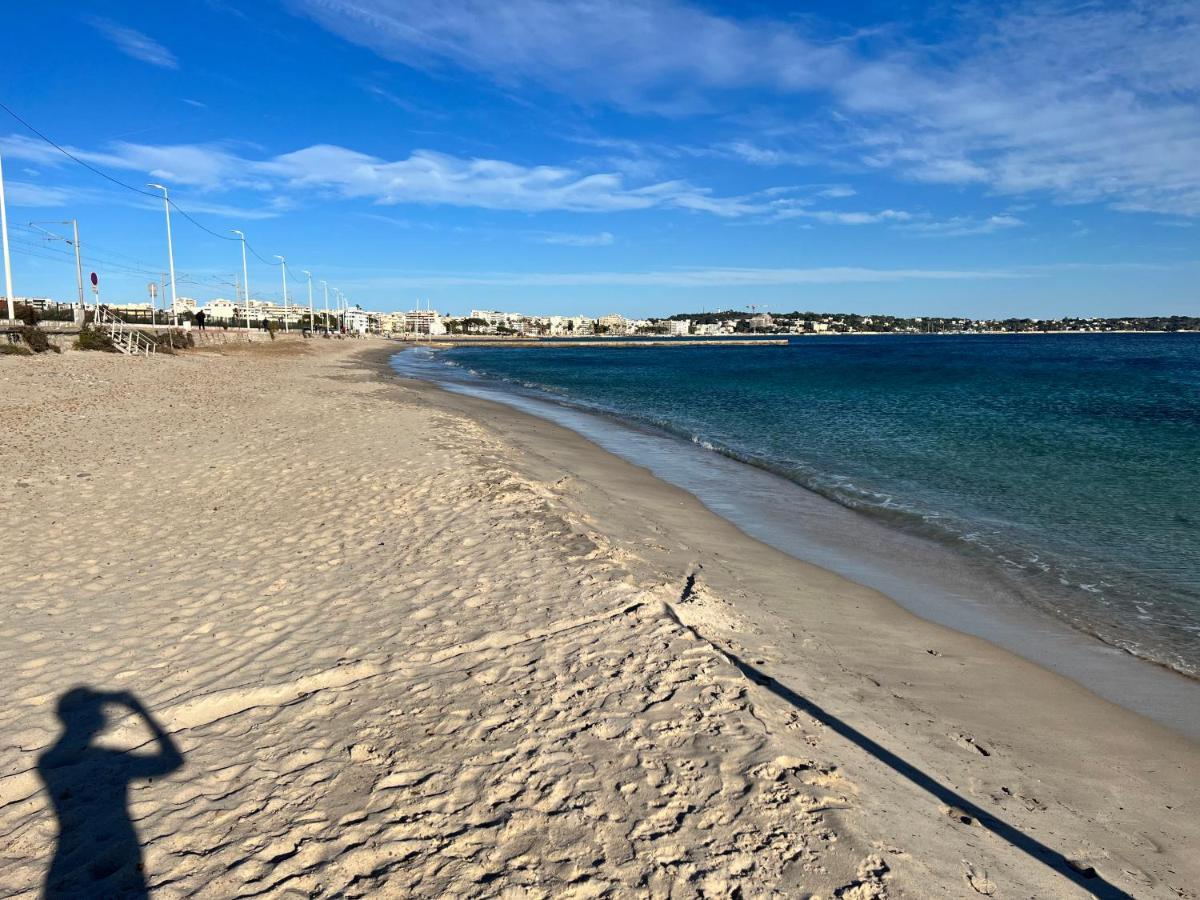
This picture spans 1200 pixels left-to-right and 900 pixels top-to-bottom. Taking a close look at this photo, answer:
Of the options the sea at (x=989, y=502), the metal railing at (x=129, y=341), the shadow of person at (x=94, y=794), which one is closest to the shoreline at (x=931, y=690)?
the sea at (x=989, y=502)

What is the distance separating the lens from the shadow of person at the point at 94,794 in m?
2.96

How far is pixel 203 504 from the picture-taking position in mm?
8898

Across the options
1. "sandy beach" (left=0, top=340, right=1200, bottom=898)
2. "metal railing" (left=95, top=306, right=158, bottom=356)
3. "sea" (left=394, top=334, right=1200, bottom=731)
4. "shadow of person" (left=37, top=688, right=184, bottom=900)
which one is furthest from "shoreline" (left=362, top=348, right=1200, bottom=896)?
"metal railing" (left=95, top=306, right=158, bottom=356)

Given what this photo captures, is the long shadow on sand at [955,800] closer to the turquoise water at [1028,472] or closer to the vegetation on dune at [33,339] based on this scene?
the turquoise water at [1028,472]

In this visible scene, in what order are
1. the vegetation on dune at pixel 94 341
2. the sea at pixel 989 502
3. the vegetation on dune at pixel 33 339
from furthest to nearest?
the vegetation on dune at pixel 94 341
the vegetation on dune at pixel 33 339
the sea at pixel 989 502

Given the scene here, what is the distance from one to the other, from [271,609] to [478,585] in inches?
69.8

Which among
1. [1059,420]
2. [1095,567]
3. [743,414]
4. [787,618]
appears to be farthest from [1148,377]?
[787,618]

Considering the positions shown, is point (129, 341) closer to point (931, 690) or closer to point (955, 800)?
point (931, 690)

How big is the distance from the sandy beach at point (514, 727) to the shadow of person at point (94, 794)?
0.6 inches

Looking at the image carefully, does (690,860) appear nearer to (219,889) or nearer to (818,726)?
(818,726)

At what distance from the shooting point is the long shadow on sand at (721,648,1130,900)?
317 cm

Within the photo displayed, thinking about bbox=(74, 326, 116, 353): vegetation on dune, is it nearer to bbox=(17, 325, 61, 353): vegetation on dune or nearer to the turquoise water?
bbox=(17, 325, 61, 353): vegetation on dune

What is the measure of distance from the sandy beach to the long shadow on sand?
20 mm

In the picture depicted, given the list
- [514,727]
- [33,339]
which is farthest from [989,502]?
[33,339]
